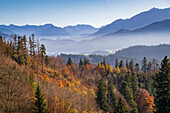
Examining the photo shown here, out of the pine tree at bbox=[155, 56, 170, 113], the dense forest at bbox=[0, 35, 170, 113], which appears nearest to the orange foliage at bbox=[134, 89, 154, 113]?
the dense forest at bbox=[0, 35, 170, 113]

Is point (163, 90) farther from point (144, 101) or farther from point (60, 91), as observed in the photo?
point (144, 101)

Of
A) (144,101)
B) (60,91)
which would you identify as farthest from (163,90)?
(144,101)

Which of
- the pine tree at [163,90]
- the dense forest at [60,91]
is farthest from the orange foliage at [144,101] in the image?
the pine tree at [163,90]

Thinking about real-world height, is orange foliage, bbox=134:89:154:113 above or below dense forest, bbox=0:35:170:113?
below

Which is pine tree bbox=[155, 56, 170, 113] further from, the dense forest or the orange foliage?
the orange foliage

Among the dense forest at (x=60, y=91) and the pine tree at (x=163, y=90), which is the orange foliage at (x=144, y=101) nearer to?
the dense forest at (x=60, y=91)

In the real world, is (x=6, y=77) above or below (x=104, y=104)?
above

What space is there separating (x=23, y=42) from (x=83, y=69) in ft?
163

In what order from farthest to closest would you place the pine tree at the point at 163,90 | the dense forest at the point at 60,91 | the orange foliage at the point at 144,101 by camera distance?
the orange foliage at the point at 144,101, the dense forest at the point at 60,91, the pine tree at the point at 163,90

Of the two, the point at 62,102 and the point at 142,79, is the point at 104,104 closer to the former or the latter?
the point at 62,102

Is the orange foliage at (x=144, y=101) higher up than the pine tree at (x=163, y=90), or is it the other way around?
the pine tree at (x=163, y=90)

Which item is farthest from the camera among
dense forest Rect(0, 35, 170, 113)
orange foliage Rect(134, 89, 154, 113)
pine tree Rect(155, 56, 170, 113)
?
orange foliage Rect(134, 89, 154, 113)

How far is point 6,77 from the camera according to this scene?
2659 centimetres

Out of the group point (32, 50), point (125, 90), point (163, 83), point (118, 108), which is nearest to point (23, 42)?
point (32, 50)
